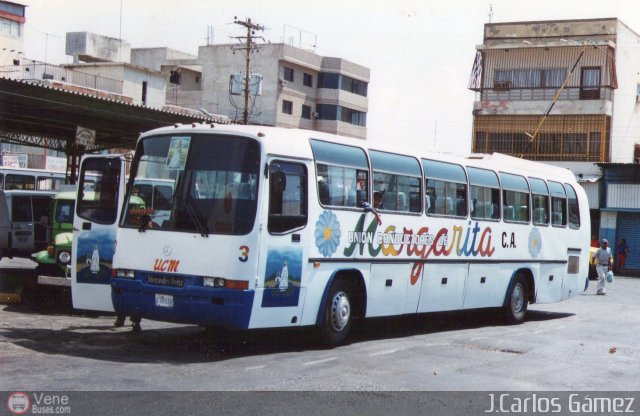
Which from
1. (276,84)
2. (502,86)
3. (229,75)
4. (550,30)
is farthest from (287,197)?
(229,75)

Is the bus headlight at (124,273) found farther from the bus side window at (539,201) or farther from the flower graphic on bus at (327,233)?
the bus side window at (539,201)

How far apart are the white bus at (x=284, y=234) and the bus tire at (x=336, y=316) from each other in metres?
0.02

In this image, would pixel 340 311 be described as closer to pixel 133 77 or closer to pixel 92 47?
pixel 133 77

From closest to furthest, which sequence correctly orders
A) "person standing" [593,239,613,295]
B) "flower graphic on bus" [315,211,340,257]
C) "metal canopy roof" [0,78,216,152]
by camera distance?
"flower graphic on bus" [315,211,340,257]
"metal canopy roof" [0,78,216,152]
"person standing" [593,239,613,295]

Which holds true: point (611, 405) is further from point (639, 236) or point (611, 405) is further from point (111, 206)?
point (639, 236)

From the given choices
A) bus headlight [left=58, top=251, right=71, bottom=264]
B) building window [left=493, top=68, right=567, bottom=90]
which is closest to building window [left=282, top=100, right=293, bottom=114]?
building window [left=493, top=68, right=567, bottom=90]

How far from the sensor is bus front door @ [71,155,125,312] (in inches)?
503

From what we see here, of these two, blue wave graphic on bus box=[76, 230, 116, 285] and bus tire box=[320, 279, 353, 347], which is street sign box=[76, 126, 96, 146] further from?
bus tire box=[320, 279, 353, 347]

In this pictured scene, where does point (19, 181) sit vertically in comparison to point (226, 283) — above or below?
above

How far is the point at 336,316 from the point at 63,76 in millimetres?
51686

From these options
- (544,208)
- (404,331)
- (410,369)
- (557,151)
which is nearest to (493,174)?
(544,208)

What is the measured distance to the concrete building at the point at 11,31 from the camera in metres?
67.9

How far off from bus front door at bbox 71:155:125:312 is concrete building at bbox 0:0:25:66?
5879 centimetres

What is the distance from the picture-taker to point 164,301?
11.4m
